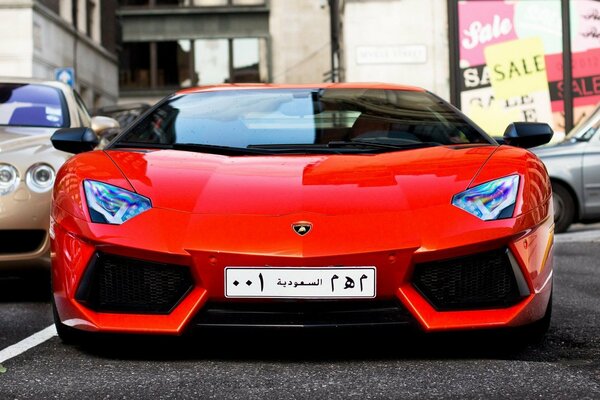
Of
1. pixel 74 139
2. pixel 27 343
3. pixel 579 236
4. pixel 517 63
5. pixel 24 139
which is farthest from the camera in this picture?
pixel 517 63

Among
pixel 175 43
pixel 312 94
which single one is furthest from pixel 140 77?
pixel 312 94

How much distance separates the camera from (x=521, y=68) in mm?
19016

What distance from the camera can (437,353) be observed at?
4.12 metres

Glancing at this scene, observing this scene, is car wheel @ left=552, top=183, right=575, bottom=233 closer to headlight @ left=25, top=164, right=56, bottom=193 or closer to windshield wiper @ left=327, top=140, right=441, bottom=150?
headlight @ left=25, top=164, right=56, bottom=193

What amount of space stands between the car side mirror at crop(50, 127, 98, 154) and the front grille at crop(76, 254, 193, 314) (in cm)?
144

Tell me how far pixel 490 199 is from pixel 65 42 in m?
29.6

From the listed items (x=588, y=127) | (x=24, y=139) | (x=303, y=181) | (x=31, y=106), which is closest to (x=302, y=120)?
(x=303, y=181)

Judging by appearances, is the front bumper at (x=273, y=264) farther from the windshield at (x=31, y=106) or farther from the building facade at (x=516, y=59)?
the building facade at (x=516, y=59)

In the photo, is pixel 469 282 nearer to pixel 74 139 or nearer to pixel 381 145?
pixel 381 145

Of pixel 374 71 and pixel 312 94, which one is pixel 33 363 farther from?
pixel 374 71

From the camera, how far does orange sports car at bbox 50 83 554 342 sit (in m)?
3.81

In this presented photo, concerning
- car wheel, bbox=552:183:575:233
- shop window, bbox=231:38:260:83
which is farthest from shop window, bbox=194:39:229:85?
car wheel, bbox=552:183:575:233

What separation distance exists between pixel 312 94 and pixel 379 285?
68.1 inches

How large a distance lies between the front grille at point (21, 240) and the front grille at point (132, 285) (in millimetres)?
2205
